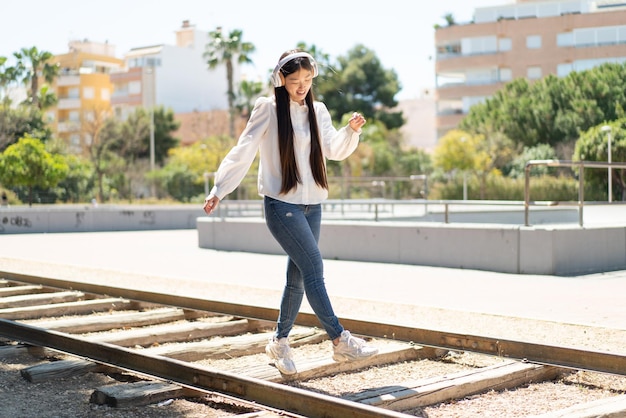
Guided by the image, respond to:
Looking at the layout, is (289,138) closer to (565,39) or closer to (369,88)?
(565,39)

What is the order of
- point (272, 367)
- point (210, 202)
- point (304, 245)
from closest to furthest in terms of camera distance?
1. point (210, 202)
2. point (304, 245)
3. point (272, 367)

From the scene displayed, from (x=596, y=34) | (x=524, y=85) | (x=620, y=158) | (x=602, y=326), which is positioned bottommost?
(x=602, y=326)

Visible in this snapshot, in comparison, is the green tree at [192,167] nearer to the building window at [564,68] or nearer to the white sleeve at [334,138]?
the building window at [564,68]

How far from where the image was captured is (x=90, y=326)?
24.6 ft

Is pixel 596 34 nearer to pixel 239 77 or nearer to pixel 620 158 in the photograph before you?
pixel 620 158

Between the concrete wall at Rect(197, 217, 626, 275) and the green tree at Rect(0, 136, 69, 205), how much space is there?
23970mm

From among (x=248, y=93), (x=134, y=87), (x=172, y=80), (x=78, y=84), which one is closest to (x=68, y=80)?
(x=78, y=84)

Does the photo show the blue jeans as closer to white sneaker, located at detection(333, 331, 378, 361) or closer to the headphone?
white sneaker, located at detection(333, 331, 378, 361)

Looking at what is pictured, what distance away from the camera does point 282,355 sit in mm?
5277

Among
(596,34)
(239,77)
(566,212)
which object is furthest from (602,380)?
(239,77)

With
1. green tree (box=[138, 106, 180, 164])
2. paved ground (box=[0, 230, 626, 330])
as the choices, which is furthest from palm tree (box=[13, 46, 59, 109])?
paved ground (box=[0, 230, 626, 330])

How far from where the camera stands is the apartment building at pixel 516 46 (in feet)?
229

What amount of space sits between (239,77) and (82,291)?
101m

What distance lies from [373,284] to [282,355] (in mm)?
6522
